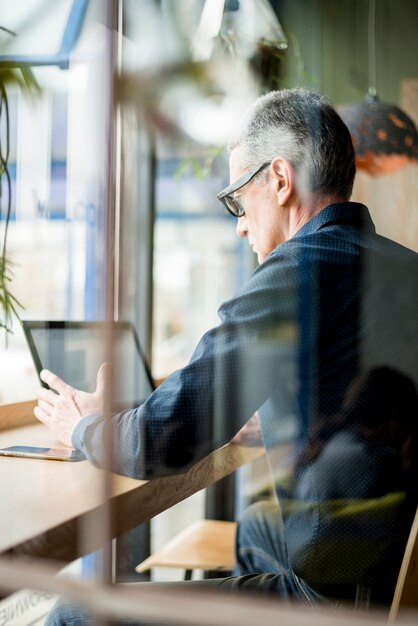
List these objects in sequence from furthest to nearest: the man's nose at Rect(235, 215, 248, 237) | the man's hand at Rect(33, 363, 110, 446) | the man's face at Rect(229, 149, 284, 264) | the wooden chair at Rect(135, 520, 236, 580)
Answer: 1. the wooden chair at Rect(135, 520, 236, 580)
2. the man's nose at Rect(235, 215, 248, 237)
3. the man's face at Rect(229, 149, 284, 264)
4. the man's hand at Rect(33, 363, 110, 446)

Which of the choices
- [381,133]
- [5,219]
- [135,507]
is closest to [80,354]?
[5,219]

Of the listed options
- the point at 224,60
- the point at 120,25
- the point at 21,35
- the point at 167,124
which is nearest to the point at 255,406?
the point at 120,25

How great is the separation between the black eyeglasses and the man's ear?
30 millimetres

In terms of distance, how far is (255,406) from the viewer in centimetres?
129

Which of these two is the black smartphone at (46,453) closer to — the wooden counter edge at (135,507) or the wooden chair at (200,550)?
the wooden counter edge at (135,507)

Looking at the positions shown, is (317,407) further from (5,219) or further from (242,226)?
(5,219)

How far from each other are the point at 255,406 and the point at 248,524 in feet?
3.67

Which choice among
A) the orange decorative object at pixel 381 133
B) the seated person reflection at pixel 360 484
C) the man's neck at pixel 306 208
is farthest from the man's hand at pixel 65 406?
the orange decorative object at pixel 381 133

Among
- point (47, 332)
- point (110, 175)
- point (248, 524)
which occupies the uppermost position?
point (110, 175)

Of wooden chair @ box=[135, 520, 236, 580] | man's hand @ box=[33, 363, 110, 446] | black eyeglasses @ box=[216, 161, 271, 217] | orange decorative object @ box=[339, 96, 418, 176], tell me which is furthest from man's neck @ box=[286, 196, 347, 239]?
orange decorative object @ box=[339, 96, 418, 176]

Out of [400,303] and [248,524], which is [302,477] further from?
[248,524]

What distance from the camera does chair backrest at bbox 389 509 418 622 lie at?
3.16ft

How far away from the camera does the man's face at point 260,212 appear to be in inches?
61.6

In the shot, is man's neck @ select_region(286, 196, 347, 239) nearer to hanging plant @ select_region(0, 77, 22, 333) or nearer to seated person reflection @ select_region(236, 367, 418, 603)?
seated person reflection @ select_region(236, 367, 418, 603)
